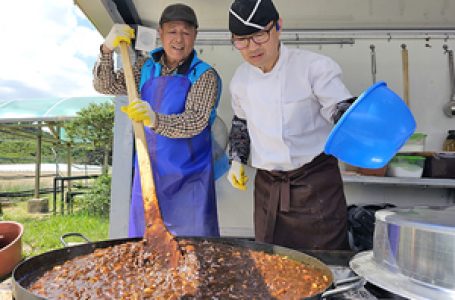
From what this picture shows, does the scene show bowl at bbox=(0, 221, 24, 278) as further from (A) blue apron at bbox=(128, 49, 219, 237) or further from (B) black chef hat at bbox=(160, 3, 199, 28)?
(B) black chef hat at bbox=(160, 3, 199, 28)

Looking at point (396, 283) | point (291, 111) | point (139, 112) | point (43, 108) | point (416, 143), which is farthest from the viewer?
point (43, 108)

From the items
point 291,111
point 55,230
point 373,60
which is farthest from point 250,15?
point 55,230

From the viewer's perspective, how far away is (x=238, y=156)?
2.20 meters

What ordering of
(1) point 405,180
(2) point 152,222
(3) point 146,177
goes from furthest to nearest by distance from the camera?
1. (1) point 405,180
2. (3) point 146,177
3. (2) point 152,222

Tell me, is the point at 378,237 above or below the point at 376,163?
below

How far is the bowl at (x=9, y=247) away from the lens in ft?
4.39

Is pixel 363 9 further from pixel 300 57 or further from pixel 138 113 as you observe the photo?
pixel 138 113

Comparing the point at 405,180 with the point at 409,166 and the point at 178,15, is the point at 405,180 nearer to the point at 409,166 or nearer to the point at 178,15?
the point at 409,166

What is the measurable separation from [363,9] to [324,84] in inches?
53.0

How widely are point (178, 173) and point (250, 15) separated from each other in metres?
0.98

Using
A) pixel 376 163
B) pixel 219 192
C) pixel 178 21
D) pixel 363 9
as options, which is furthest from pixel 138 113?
pixel 363 9

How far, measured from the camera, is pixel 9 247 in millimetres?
1366

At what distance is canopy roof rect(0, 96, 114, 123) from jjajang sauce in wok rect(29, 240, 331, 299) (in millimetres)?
7578

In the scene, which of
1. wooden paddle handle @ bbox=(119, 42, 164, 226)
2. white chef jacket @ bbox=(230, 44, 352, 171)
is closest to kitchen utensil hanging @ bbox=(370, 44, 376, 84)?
white chef jacket @ bbox=(230, 44, 352, 171)
